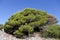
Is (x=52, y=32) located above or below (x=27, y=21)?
below

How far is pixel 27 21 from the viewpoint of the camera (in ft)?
86.0

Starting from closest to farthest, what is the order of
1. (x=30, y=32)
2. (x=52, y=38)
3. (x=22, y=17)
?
(x=52, y=38), (x=30, y=32), (x=22, y=17)

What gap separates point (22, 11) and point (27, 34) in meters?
4.08

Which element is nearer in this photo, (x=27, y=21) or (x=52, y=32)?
(x=52, y=32)

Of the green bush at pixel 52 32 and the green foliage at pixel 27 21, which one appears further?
the green foliage at pixel 27 21

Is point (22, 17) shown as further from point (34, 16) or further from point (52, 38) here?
point (52, 38)

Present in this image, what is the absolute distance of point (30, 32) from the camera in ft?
82.3

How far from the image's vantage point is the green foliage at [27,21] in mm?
25219

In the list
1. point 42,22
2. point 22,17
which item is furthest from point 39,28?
point 22,17

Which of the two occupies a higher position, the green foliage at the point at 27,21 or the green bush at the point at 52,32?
the green foliage at the point at 27,21

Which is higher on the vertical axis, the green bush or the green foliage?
the green foliage

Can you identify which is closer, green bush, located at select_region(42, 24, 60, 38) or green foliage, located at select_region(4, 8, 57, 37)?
green bush, located at select_region(42, 24, 60, 38)

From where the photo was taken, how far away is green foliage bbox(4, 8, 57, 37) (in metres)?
25.2

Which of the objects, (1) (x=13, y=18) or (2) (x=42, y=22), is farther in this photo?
(1) (x=13, y=18)
